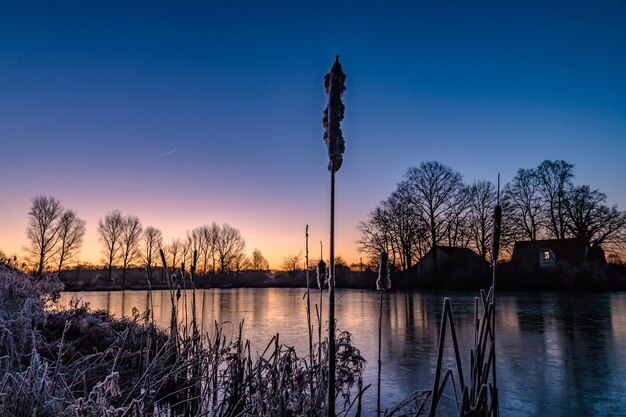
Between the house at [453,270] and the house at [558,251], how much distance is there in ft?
12.2

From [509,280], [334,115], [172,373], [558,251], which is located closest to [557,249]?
[558,251]

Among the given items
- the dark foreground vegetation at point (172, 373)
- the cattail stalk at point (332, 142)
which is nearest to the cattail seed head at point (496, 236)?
the dark foreground vegetation at point (172, 373)

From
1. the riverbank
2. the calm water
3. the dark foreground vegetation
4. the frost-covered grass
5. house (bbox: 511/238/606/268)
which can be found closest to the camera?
the dark foreground vegetation

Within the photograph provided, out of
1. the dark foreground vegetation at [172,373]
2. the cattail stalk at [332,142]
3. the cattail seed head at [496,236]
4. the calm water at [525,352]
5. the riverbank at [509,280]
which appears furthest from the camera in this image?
the riverbank at [509,280]

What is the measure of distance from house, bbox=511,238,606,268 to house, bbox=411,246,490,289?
3.71 meters

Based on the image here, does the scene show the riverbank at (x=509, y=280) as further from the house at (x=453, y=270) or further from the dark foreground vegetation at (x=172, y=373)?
the dark foreground vegetation at (x=172, y=373)

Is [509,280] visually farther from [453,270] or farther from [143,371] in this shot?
[143,371]

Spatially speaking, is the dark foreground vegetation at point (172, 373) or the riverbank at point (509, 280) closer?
the dark foreground vegetation at point (172, 373)

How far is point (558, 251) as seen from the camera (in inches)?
1394

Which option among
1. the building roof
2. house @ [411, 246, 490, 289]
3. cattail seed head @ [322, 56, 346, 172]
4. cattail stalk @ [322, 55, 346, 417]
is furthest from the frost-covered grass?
the building roof

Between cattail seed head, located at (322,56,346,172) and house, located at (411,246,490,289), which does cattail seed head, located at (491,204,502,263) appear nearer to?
cattail seed head, located at (322,56,346,172)

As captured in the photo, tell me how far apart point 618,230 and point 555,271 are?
992cm

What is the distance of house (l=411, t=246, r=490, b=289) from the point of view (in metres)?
31.3

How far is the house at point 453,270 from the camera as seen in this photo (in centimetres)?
3134
